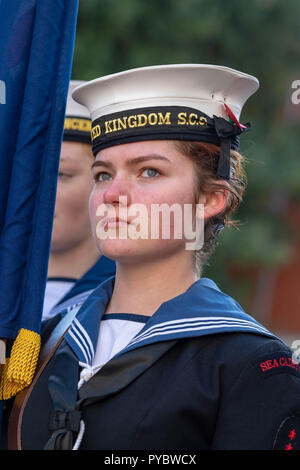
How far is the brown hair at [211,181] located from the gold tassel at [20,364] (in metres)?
0.53

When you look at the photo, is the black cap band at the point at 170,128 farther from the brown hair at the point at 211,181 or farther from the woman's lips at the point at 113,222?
the woman's lips at the point at 113,222

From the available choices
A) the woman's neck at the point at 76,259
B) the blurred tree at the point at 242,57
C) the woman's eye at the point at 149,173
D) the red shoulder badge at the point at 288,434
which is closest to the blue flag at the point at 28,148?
the woman's eye at the point at 149,173

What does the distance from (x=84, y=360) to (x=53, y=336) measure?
281 mm

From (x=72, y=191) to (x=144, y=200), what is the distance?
100cm

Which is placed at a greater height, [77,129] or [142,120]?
[77,129]

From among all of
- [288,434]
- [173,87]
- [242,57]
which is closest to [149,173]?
[173,87]

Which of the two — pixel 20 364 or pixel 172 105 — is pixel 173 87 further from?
pixel 20 364

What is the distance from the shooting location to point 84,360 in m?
1.83

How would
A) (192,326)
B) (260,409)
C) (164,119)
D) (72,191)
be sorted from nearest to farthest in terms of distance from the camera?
(260,409), (192,326), (164,119), (72,191)

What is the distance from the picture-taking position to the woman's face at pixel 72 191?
2.75m

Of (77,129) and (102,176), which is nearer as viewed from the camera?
(102,176)

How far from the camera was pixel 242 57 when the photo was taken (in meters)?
9.53

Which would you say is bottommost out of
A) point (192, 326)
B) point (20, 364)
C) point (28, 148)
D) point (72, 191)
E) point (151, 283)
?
point (20, 364)

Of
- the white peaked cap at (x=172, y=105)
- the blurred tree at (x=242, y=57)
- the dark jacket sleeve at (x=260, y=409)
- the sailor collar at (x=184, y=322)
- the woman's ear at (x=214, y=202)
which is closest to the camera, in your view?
the dark jacket sleeve at (x=260, y=409)
